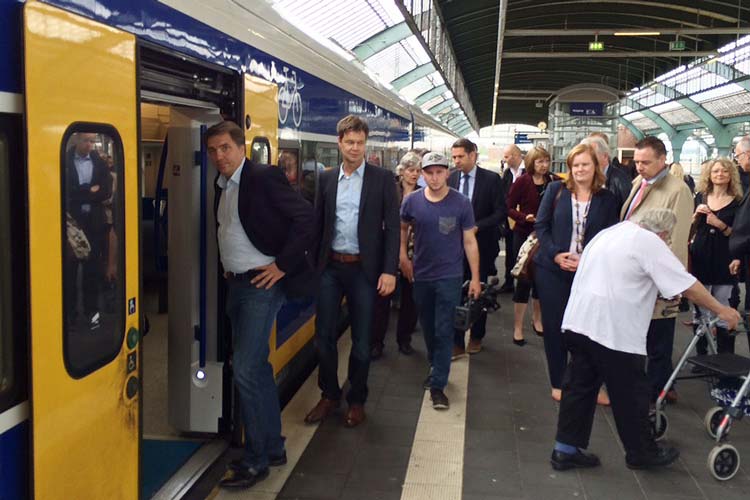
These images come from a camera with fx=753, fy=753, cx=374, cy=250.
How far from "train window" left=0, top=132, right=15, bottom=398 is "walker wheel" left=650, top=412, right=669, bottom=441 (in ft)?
12.1

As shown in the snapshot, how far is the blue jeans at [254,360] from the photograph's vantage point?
3.79 m

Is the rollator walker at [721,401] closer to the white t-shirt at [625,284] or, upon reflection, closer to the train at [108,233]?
the white t-shirt at [625,284]

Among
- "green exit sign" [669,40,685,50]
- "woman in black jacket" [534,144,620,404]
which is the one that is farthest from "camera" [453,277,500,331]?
"green exit sign" [669,40,685,50]

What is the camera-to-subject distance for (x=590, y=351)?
13.4ft

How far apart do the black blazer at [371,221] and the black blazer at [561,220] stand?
1129mm

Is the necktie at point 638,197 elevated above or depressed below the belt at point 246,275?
above

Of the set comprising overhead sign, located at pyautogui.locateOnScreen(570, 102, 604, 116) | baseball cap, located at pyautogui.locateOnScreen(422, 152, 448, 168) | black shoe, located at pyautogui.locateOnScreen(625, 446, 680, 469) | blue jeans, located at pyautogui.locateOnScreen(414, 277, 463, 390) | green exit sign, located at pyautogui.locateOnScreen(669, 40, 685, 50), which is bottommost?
black shoe, located at pyautogui.locateOnScreen(625, 446, 680, 469)

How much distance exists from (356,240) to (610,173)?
2203 mm

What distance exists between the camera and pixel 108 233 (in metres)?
2.54

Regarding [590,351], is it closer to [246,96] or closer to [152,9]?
[246,96]

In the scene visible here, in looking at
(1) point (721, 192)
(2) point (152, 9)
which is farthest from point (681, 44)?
(2) point (152, 9)

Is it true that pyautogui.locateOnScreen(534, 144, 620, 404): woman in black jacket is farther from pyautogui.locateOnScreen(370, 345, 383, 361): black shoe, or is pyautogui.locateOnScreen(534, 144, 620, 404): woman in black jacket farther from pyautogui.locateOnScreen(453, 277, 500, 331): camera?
pyautogui.locateOnScreen(370, 345, 383, 361): black shoe

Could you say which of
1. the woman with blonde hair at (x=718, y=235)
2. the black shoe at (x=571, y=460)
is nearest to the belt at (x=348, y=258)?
the black shoe at (x=571, y=460)

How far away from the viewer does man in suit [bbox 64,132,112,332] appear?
229 cm
